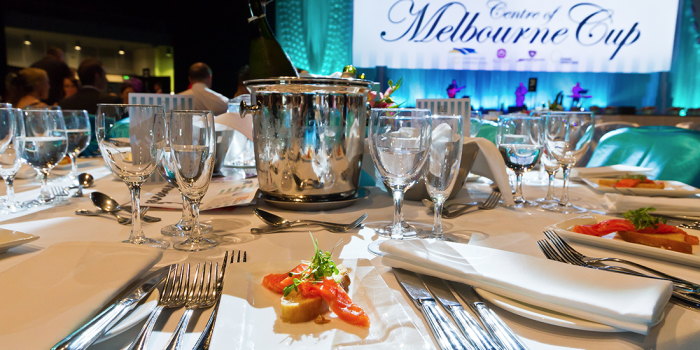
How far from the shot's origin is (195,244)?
0.70m

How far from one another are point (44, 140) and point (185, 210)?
0.47 meters

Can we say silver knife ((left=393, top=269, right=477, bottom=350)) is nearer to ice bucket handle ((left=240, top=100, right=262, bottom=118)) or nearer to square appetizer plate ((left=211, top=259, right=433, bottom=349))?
square appetizer plate ((left=211, top=259, right=433, bottom=349))

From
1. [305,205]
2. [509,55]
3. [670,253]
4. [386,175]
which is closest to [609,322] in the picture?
[670,253]

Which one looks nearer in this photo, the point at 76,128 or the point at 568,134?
the point at 568,134

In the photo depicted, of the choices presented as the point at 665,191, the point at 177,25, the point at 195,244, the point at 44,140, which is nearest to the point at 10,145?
the point at 44,140

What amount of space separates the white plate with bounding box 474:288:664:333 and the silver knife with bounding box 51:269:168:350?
38 cm

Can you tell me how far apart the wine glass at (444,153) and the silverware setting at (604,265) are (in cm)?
19

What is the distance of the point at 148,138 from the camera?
68 centimetres

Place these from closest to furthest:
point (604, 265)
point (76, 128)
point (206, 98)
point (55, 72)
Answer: point (604, 265) → point (76, 128) → point (206, 98) → point (55, 72)

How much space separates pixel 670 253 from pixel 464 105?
826 millimetres

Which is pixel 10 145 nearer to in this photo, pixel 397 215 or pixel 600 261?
pixel 397 215

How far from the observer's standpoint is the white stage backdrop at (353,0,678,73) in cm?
611

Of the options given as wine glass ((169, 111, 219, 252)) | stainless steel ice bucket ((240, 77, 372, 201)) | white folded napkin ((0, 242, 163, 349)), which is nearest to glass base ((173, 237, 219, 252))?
wine glass ((169, 111, 219, 252))

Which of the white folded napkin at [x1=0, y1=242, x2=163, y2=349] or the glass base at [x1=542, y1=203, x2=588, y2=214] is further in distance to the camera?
the glass base at [x1=542, y1=203, x2=588, y2=214]
